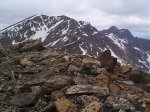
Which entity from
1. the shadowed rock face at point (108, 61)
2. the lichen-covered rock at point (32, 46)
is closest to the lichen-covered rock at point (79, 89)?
the shadowed rock face at point (108, 61)

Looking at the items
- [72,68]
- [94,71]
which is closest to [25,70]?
[72,68]

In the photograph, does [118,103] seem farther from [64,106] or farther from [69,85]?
[69,85]

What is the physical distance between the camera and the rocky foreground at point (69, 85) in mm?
16405

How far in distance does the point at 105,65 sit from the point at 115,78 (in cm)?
173

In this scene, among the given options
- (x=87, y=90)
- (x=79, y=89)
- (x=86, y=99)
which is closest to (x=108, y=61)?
(x=87, y=90)

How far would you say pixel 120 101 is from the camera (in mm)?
16578

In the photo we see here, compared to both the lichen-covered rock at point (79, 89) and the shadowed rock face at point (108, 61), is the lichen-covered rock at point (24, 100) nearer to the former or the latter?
the lichen-covered rock at point (79, 89)

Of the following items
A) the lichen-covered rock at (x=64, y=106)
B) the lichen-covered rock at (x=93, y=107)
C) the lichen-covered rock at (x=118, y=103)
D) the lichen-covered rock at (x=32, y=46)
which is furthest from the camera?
the lichen-covered rock at (x=32, y=46)

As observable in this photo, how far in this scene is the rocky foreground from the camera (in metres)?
16.4

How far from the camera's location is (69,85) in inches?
736

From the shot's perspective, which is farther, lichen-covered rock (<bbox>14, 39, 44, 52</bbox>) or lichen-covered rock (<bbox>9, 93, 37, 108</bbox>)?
lichen-covered rock (<bbox>14, 39, 44, 52</bbox>)

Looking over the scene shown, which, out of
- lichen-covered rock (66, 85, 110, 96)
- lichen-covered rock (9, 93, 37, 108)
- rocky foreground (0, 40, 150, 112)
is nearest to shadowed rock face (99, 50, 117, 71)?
rocky foreground (0, 40, 150, 112)

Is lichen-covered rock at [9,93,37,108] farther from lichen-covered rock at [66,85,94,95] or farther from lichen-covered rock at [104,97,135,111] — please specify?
lichen-covered rock at [104,97,135,111]

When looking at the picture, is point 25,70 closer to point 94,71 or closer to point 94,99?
point 94,71
